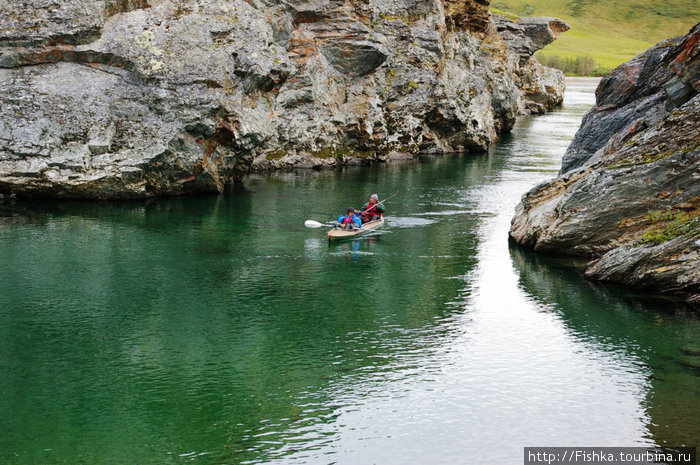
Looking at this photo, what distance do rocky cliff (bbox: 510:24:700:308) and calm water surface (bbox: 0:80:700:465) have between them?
1.34 meters

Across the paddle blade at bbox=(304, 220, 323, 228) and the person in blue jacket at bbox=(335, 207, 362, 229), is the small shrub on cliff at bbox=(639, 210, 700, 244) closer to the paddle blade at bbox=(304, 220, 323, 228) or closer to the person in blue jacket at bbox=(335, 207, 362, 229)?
the person in blue jacket at bbox=(335, 207, 362, 229)

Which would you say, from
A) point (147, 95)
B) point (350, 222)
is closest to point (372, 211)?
point (350, 222)

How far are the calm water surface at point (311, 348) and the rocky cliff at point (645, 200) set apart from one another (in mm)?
1340

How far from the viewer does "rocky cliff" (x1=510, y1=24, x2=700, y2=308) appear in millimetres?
28469

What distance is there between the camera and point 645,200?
102ft

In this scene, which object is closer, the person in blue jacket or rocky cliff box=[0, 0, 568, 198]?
the person in blue jacket

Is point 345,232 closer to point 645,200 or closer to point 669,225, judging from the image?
point 645,200

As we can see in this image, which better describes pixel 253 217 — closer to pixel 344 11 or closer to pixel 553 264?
pixel 553 264

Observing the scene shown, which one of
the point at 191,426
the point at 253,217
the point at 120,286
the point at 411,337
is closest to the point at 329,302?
the point at 411,337

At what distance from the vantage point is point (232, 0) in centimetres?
4941

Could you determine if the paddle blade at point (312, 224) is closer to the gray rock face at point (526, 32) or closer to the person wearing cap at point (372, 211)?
the person wearing cap at point (372, 211)

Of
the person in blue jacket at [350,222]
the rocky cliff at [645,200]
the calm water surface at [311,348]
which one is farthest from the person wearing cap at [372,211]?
the rocky cliff at [645,200]

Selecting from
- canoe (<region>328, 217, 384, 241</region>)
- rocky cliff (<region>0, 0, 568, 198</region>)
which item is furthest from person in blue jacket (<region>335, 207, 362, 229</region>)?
rocky cliff (<region>0, 0, 568, 198</region>)

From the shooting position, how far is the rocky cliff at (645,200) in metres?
28.5
